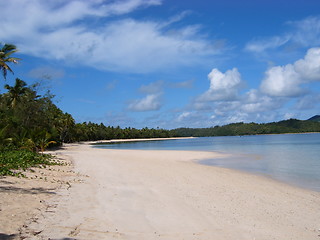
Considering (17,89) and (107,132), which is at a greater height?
(17,89)

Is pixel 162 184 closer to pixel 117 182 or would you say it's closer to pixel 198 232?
pixel 117 182

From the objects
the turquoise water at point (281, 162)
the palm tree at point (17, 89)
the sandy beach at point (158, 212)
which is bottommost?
the turquoise water at point (281, 162)

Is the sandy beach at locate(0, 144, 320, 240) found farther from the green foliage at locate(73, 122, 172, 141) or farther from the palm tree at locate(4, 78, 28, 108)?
the green foliage at locate(73, 122, 172, 141)

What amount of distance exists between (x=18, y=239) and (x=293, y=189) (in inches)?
435

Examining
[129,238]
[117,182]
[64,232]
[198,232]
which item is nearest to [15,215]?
[64,232]

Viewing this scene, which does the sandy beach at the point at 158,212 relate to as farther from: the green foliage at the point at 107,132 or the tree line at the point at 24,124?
the green foliage at the point at 107,132

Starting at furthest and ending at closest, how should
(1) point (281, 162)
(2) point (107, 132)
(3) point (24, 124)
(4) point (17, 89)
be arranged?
(2) point (107, 132), (4) point (17, 89), (3) point (24, 124), (1) point (281, 162)

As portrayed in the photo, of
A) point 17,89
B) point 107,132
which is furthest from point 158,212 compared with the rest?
point 107,132

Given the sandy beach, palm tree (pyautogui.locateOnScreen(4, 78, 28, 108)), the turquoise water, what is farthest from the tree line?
the turquoise water

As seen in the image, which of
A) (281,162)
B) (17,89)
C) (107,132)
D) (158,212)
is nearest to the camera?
(158,212)

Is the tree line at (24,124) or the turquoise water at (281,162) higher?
the tree line at (24,124)

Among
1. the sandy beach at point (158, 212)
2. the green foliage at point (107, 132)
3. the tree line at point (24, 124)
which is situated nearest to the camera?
the sandy beach at point (158, 212)

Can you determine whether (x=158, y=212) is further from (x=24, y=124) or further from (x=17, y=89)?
(x=17, y=89)

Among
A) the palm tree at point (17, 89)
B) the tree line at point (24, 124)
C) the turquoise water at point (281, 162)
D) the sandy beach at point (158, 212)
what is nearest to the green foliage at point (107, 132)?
the tree line at point (24, 124)
